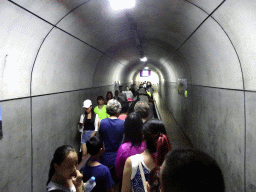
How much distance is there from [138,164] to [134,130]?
89 centimetres

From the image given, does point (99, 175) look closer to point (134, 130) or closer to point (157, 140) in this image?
point (134, 130)

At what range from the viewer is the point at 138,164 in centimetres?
187

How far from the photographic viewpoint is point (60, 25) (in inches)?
162

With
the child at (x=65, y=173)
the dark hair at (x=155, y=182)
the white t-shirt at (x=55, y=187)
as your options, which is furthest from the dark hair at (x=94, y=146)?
the dark hair at (x=155, y=182)

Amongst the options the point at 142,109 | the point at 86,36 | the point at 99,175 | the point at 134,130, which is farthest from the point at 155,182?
the point at 86,36

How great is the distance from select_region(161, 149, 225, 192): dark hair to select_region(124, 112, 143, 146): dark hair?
64.6 inches

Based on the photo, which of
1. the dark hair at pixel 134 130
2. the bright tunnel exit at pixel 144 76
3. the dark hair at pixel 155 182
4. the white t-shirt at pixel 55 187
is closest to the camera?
the dark hair at pixel 155 182

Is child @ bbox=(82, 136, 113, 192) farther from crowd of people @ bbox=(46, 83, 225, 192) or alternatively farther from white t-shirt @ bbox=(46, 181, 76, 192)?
white t-shirt @ bbox=(46, 181, 76, 192)

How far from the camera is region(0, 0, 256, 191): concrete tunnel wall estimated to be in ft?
9.81

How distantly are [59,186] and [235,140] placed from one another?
303 centimetres

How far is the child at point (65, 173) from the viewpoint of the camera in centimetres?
197

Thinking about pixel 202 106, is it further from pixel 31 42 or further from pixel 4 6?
pixel 4 6

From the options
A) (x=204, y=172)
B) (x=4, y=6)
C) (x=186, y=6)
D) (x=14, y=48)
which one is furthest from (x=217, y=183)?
(x=186, y=6)

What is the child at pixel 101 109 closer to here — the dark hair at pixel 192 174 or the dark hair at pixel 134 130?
the dark hair at pixel 134 130
